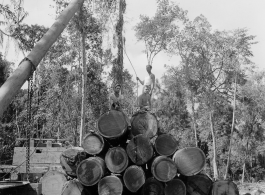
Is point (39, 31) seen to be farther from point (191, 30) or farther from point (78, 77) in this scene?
point (191, 30)

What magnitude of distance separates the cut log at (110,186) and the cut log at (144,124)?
1.09 meters

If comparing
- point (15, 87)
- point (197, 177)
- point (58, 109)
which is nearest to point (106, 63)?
point (58, 109)

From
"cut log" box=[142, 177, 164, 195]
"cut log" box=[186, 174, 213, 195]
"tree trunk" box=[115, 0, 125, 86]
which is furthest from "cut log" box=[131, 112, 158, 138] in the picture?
"tree trunk" box=[115, 0, 125, 86]

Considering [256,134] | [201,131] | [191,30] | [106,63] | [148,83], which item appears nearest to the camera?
[148,83]

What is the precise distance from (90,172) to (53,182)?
220 cm

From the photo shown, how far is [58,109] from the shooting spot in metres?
22.3

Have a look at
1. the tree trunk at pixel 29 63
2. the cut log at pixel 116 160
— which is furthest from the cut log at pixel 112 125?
the tree trunk at pixel 29 63

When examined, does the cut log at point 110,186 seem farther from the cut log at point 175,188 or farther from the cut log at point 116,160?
the cut log at point 175,188

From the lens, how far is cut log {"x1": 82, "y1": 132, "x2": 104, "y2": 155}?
6.77m

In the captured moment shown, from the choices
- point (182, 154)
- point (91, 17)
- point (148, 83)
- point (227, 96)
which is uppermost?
point (91, 17)

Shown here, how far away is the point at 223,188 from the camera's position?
6906 mm

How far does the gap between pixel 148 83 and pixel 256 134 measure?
27551 mm

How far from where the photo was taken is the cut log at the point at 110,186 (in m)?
6.39

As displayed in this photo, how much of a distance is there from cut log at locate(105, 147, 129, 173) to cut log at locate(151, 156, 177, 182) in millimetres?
564
